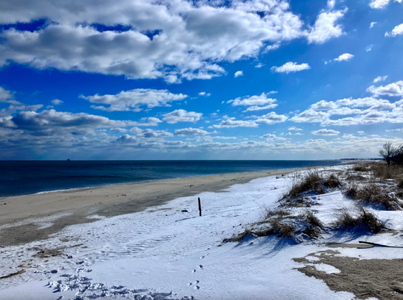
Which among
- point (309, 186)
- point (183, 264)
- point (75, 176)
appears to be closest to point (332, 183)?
point (309, 186)

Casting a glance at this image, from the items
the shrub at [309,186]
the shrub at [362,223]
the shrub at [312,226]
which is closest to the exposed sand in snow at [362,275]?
the shrub at [312,226]

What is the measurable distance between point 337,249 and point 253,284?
82.6 inches

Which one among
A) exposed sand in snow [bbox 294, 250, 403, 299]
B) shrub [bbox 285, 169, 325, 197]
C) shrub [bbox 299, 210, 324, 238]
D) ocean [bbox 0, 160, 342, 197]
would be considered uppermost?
shrub [bbox 285, 169, 325, 197]

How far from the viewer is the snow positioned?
4242mm

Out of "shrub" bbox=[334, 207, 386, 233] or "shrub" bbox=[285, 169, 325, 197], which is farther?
"shrub" bbox=[285, 169, 325, 197]

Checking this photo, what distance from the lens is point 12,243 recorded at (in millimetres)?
9578

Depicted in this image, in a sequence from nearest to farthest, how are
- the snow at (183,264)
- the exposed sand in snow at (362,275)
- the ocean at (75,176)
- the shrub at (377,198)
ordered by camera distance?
the exposed sand in snow at (362,275), the snow at (183,264), the shrub at (377,198), the ocean at (75,176)

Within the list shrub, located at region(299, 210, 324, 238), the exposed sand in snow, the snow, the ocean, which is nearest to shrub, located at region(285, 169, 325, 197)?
the ocean

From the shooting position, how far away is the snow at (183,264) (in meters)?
4.24

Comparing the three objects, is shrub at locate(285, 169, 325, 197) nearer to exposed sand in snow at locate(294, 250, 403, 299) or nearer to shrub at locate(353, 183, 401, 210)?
shrub at locate(353, 183, 401, 210)

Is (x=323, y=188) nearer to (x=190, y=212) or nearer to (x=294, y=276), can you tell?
(x=190, y=212)

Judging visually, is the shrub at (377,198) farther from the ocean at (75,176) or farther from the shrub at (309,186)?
the ocean at (75,176)

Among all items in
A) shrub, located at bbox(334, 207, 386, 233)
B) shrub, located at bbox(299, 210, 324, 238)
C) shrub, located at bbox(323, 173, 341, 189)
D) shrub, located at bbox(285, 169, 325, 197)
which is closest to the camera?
shrub, located at bbox(334, 207, 386, 233)

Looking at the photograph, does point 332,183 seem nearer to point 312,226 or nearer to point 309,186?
point 309,186
